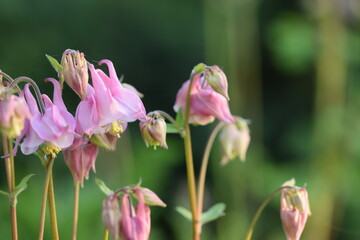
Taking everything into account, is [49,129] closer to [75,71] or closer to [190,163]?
[75,71]

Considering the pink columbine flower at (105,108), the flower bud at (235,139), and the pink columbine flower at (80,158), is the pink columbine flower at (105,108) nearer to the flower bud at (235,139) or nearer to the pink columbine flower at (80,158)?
the pink columbine flower at (80,158)

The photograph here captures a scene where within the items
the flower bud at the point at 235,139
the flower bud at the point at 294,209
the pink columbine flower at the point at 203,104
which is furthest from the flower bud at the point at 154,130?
the flower bud at the point at 235,139

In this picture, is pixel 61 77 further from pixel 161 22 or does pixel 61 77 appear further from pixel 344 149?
pixel 161 22

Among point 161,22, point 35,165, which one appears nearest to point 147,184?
point 35,165

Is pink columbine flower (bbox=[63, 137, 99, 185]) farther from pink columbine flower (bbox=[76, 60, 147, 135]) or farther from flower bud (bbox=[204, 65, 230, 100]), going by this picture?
flower bud (bbox=[204, 65, 230, 100])

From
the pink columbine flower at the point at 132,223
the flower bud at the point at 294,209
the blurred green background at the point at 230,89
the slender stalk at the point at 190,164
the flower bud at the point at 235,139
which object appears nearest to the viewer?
the pink columbine flower at the point at 132,223

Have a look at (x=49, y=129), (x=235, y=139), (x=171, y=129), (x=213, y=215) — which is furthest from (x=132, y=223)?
(x=235, y=139)
